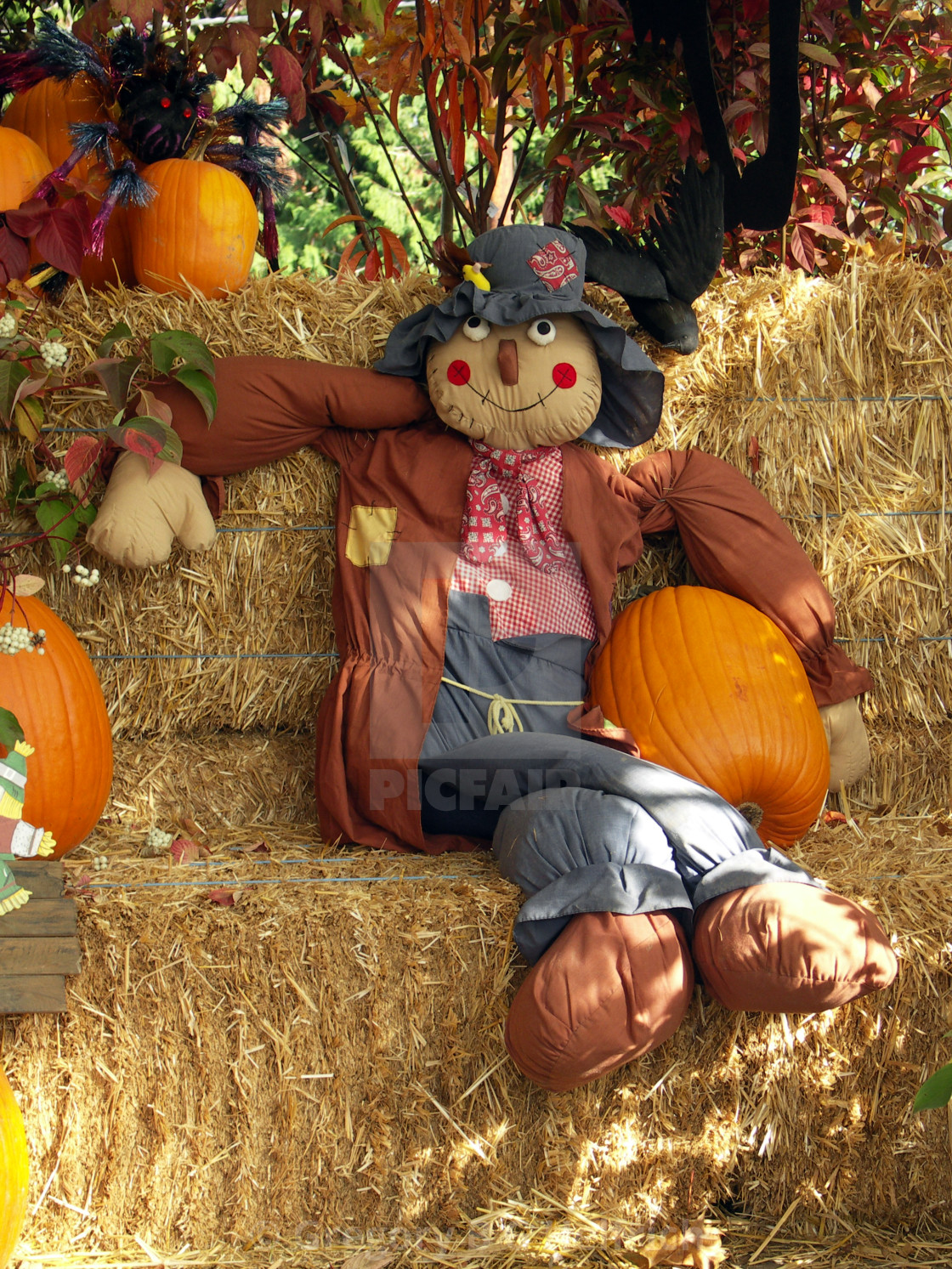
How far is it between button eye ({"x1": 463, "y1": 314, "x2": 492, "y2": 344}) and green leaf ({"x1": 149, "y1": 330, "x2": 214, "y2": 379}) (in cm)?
51

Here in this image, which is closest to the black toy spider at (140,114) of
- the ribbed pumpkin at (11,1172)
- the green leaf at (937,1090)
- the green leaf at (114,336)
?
the green leaf at (114,336)

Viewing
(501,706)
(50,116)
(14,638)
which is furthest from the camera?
(50,116)

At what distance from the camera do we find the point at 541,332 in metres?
2.23

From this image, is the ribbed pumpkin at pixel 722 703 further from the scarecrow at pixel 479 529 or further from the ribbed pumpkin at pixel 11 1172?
the ribbed pumpkin at pixel 11 1172

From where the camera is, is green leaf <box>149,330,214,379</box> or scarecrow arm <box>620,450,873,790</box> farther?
scarecrow arm <box>620,450,873,790</box>

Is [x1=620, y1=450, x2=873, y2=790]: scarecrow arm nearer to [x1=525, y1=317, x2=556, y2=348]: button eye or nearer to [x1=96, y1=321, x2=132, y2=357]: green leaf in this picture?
[x1=525, y1=317, x2=556, y2=348]: button eye

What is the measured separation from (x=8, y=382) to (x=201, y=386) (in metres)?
0.36

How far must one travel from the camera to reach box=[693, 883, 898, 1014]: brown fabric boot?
62.1 inches

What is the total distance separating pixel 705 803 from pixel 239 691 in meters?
1.09

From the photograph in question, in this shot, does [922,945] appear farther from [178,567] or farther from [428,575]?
[178,567]

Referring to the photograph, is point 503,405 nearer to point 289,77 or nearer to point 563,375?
point 563,375

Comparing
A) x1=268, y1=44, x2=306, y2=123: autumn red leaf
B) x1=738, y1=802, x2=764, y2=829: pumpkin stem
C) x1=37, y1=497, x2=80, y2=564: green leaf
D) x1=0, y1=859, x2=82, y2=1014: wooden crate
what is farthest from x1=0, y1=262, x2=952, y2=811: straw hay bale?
x1=0, y1=859, x2=82, y2=1014: wooden crate

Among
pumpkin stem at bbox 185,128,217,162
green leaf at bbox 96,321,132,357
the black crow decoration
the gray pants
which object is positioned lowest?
the gray pants

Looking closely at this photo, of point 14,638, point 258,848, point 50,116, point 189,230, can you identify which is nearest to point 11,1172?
point 258,848
